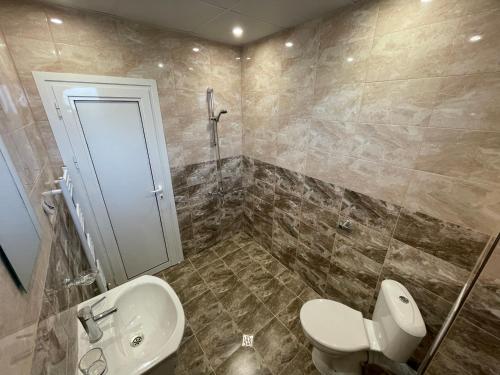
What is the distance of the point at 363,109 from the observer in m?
1.37

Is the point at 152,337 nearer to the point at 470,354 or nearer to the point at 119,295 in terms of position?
the point at 119,295

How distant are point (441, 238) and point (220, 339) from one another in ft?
5.72

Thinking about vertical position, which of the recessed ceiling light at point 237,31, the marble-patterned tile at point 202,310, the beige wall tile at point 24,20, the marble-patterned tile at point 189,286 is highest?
the recessed ceiling light at point 237,31

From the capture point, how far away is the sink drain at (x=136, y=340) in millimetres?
1143

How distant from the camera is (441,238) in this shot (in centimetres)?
117

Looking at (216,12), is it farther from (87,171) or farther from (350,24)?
(87,171)

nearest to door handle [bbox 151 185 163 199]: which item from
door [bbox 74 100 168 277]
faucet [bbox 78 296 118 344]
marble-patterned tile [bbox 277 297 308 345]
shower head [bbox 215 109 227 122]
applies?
door [bbox 74 100 168 277]

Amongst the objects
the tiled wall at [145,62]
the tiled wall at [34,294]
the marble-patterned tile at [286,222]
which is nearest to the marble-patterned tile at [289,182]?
the marble-patterned tile at [286,222]

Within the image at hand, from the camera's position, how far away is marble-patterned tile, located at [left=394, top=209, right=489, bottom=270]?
107 cm

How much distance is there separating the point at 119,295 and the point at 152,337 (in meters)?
0.31

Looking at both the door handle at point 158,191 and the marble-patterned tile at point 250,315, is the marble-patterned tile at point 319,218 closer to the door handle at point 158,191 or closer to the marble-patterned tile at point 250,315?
the marble-patterned tile at point 250,315

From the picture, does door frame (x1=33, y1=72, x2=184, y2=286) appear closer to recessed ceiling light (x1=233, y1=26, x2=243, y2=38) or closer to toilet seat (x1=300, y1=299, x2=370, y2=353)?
recessed ceiling light (x1=233, y1=26, x2=243, y2=38)

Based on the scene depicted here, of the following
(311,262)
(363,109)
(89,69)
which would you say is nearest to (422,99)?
(363,109)

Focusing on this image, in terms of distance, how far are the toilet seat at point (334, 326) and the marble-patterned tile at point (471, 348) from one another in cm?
52
